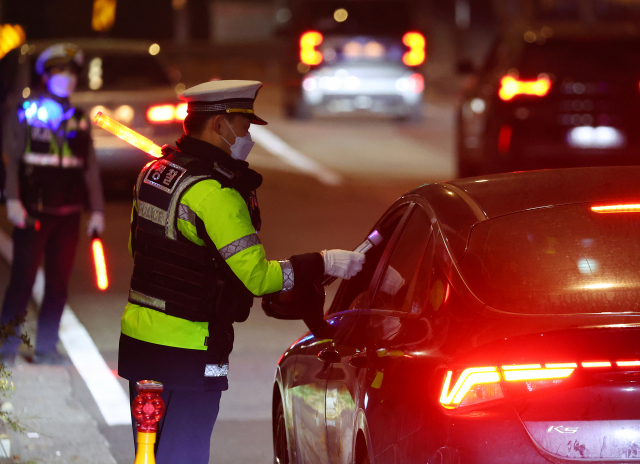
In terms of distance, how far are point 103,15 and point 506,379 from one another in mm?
41633

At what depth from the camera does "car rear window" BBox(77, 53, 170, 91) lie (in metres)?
13.6

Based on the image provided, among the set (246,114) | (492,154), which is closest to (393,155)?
(492,154)

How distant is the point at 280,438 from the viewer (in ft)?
16.0

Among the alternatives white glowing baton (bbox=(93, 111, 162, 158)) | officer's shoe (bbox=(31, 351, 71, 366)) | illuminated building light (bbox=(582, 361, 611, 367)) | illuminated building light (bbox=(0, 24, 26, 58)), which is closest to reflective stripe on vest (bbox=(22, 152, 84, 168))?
officer's shoe (bbox=(31, 351, 71, 366))

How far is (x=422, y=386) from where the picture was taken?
333cm

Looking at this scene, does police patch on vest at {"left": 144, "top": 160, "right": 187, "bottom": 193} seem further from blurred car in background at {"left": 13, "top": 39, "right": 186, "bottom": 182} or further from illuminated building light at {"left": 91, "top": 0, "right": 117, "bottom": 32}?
illuminated building light at {"left": 91, "top": 0, "right": 117, "bottom": 32}

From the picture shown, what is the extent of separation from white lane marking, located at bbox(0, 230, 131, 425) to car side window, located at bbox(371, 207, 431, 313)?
2.48 meters

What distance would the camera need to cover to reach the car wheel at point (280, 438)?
15.6ft

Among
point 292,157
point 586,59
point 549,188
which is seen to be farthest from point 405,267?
point 292,157

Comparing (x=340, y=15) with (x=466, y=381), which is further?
(x=340, y=15)

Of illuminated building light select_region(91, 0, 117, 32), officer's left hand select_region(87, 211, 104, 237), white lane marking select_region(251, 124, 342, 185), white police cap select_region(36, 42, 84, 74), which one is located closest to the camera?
white police cap select_region(36, 42, 84, 74)

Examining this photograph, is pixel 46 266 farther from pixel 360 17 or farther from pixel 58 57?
pixel 360 17

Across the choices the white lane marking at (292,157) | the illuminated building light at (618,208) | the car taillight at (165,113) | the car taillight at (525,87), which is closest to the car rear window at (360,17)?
the white lane marking at (292,157)

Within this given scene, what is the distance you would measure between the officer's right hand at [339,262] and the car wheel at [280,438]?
741mm
